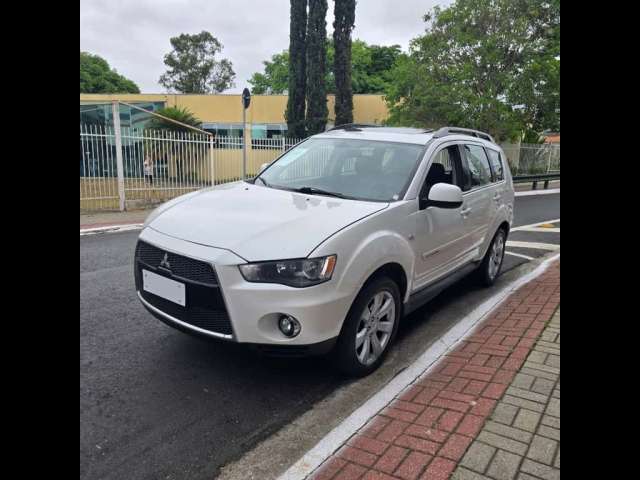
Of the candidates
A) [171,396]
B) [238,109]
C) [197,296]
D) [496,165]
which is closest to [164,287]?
[197,296]

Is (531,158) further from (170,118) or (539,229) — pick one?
(170,118)

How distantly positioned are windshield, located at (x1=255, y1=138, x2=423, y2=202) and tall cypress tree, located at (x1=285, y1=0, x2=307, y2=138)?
72.3 ft

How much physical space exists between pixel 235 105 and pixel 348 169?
27.0 meters

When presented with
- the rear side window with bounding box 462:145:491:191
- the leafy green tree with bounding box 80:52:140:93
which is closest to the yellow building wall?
the rear side window with bounding box 462:145:491:191

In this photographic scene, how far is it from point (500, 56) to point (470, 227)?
1967 cm

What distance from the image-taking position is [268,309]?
2898 millimetres

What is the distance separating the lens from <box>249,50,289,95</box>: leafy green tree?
160ft

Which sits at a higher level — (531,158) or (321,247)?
(531,158)

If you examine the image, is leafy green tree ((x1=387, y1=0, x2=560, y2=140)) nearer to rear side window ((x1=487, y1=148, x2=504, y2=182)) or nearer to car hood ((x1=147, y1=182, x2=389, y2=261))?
rear side window ((x1=487, y1=148, x2=504, y2=182))

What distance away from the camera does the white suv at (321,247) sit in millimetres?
2924
